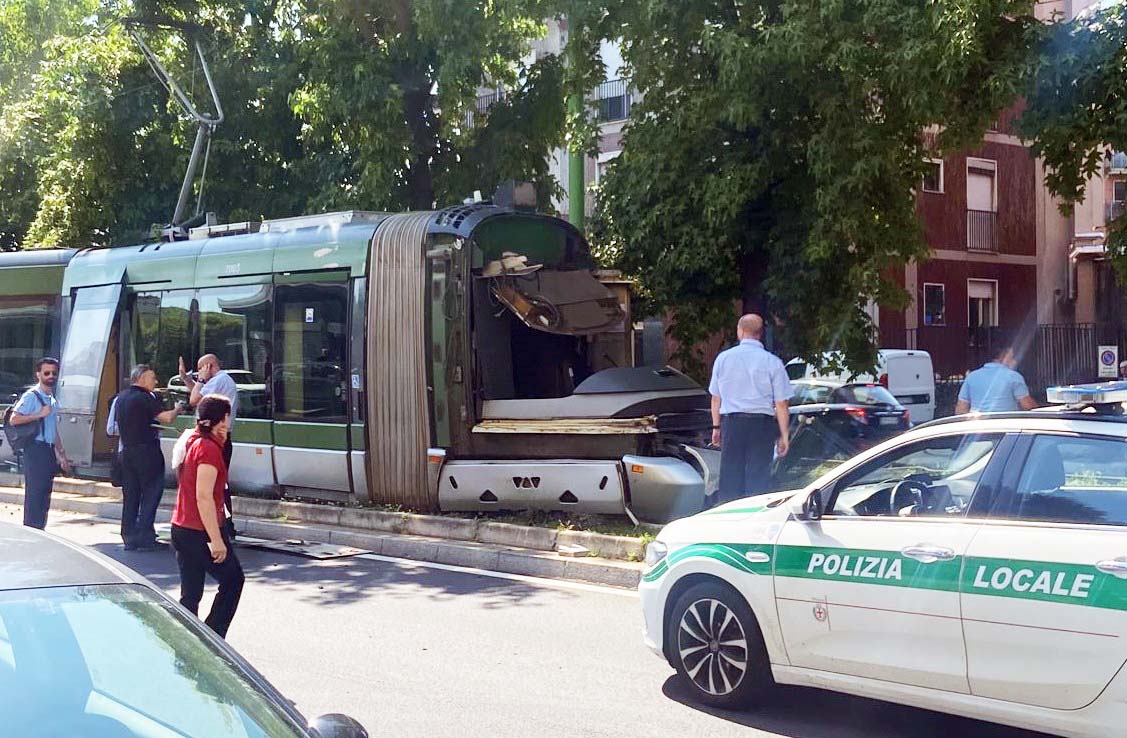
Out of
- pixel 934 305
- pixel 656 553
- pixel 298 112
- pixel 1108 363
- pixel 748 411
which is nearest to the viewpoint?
pixel 656 553

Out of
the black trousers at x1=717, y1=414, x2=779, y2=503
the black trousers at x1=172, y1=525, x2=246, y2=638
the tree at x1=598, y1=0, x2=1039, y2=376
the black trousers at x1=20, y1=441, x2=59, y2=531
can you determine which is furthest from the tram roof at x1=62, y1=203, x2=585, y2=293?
the black trousers at x1=172, y1=525, x2=246, y2=638

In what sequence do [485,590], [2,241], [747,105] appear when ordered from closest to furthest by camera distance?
[485,590]
[747,105]
[2,241]

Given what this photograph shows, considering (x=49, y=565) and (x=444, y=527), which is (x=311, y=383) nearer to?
(x=444, y=527)

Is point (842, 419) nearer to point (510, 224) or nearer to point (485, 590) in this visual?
point (510, 224)

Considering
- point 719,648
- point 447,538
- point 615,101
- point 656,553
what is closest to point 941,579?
point 719,648

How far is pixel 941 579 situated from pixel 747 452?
4590 millimetres

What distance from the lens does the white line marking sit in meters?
9.49

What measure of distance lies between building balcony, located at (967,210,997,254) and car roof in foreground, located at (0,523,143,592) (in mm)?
29779

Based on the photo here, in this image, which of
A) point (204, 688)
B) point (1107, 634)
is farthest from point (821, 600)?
point (204, 688)

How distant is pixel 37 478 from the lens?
11.0 m

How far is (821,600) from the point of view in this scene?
5.73 m

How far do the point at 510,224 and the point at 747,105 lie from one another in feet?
8.54

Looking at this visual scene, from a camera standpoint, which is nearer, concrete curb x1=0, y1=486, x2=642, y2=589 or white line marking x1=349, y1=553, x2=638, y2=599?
white line marking x1=349, y1=553, x2=638, y2=599

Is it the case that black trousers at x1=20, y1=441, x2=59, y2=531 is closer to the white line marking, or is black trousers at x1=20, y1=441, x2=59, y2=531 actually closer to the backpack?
the backpack
